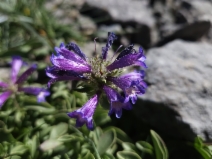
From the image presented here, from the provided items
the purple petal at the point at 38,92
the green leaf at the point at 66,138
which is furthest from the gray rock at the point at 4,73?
the green leaf at the point at 66,138

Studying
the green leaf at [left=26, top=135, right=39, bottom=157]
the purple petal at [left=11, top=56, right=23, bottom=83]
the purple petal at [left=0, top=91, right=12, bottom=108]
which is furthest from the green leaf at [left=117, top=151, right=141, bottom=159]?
the purple petal at [left=11, top=56, right=23, bottom=83]

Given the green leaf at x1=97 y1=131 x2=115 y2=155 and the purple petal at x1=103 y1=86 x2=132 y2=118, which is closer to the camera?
the purple petal at x1=103 y1=86 x2=132 y2=118

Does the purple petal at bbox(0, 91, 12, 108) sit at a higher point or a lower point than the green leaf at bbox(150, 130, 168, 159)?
higher

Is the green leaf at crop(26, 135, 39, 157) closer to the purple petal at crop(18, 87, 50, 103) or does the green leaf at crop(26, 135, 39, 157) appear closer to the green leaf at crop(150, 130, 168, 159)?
the purple petal at crop(18, 87, 50, 103)

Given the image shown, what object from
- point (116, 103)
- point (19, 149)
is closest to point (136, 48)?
point (116, 103)

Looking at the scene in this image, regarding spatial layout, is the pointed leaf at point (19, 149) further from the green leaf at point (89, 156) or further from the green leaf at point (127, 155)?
the green leaf at point (127, 155)
